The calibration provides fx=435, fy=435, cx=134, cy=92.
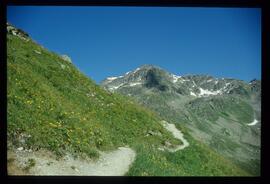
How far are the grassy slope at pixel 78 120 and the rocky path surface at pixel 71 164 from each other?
37 centimetres

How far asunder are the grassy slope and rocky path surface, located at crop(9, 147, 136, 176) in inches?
14.5

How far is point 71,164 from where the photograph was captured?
1586 cm

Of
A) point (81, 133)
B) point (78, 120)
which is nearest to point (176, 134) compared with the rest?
point (78, 120)

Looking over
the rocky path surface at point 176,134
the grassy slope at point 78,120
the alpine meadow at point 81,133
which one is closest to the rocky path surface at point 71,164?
the alpine meadow at point 81,133

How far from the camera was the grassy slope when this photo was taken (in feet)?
54.8

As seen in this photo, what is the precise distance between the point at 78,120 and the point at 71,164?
401 centimetres

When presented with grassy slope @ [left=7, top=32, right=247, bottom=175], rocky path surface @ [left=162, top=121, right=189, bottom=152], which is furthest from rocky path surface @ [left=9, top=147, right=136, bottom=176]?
rocky path surface @ [left=162, top=121, right=189, bottom=152]

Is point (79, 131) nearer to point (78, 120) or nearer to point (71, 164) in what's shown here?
point (78, 120)

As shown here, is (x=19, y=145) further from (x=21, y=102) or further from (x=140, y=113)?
(x=140, y=113)

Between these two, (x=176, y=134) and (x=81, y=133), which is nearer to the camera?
(x=81, y=133)

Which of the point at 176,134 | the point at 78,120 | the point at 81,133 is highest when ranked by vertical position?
the point at 78,120

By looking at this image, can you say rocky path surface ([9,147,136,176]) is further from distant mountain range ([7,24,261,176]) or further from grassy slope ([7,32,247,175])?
grassy slope ([7,32,247,175])

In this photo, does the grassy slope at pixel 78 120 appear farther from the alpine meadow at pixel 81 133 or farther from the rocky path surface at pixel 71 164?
the rocky path surface at pixel 71 164
